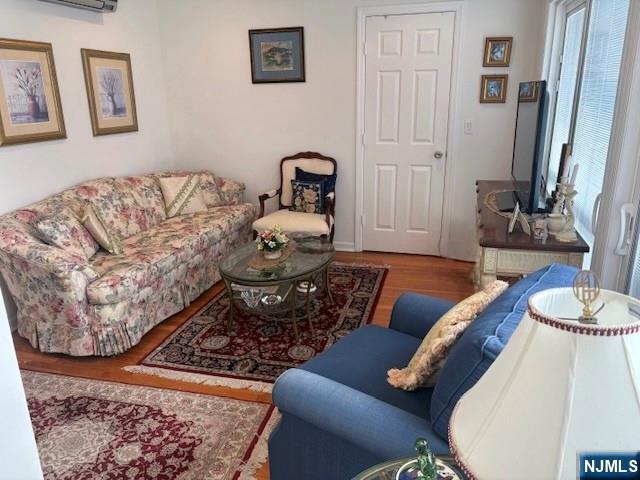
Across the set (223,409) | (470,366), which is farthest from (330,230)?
(470,366)

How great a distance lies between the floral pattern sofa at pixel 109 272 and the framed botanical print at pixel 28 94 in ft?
1.56

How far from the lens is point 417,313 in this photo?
2.21 m

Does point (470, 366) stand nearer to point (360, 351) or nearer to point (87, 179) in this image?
point (360, 351)

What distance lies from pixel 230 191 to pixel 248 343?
6.57 ft

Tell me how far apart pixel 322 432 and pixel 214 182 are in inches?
135

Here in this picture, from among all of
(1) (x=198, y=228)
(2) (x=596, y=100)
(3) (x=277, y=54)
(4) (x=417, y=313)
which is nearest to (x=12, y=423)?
(4) (x=417, y=313)

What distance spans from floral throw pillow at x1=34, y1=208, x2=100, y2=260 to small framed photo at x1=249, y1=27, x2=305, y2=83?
2.30 meters

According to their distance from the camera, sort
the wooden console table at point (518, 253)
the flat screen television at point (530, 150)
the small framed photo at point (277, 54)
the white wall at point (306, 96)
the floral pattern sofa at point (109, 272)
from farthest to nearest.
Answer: the small framed photo at point (277, 54) → the white wall at point (306, 96) → the floral pattern sofa at point (109, 272) → the flat screen television at point (530, 150) → the wooden console table at point (518, 253)

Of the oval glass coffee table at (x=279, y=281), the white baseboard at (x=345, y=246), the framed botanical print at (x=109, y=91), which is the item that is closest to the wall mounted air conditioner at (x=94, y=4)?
the framed botanical print at (x=109, y=91)

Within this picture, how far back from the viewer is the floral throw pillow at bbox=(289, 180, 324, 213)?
455 centimetres

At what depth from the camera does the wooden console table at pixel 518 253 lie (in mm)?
2312

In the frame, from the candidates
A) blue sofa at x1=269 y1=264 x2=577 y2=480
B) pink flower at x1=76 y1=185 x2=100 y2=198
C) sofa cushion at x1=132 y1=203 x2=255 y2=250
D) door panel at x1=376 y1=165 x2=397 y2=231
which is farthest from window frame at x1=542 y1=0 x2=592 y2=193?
pink flower at x1=76 y1=185 x2=100 y2=198

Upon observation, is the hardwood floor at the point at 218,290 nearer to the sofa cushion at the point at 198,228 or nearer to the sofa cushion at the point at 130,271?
the sofa cushion at the point at 130,271

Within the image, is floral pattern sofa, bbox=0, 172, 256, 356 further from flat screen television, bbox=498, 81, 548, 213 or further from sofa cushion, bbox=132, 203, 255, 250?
flat screen television, bbox=498, 81, 548, 213
